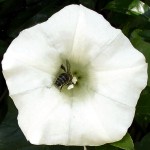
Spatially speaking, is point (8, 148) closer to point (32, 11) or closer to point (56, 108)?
point (56, 108)

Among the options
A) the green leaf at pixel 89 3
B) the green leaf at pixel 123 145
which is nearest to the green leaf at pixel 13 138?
the green leaf at pixel 123 145

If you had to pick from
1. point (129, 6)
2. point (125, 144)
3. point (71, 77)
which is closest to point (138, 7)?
point (129, 6)

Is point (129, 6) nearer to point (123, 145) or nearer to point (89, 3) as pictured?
point (89, 3)

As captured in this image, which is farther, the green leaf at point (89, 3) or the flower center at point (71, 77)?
the green leaf at point (89, 3)

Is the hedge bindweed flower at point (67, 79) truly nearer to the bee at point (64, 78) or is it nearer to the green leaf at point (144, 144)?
the bee at point (64, 78)

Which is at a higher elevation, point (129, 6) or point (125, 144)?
point (129, 6)

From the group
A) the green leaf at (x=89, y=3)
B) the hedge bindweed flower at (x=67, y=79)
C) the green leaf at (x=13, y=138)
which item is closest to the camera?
the hedge bindweed flower at (x=67, y=79)

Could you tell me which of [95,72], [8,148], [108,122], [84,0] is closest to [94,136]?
[108,122]

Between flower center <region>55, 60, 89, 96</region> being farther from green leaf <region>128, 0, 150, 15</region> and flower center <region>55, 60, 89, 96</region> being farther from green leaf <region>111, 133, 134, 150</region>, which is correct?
green leaf <region>128, 0, 150, 15</region>
